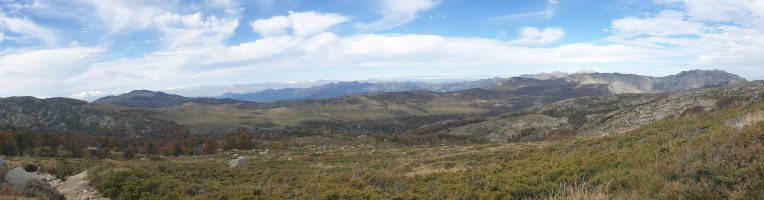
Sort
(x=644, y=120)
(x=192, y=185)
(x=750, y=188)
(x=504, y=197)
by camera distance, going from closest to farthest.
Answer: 1. (x=750, y=188)
2. (x=504, y=197)
3. (x=192, y=185)
4. (x=644, y=120)

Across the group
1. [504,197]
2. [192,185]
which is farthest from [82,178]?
[504,197]

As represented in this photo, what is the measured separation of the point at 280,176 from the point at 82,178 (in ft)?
31.0

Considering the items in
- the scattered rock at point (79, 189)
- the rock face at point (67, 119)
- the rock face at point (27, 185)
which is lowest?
the rock face at point (67, 119)

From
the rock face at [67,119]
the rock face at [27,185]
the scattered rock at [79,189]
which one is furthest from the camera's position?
the rock face at [67,119]

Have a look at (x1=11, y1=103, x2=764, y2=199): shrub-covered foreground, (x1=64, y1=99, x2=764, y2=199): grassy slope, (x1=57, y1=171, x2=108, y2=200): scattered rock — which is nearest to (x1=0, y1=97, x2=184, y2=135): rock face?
(x1=57, y1=171, x2=108, y2=200): scattered rock

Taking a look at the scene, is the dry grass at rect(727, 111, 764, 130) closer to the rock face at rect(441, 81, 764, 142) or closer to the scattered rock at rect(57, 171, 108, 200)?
the scattered rock at rect(57, 171, 108, 200)

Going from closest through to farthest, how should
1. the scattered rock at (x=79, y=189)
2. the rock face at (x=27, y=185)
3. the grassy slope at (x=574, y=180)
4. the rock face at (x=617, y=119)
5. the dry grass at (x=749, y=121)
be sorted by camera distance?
the grassy slope at (x=574, y=180) → the dry grass at (x=749, y=121) → the rock face at (x=27, y=185) → the scattered rock at (x=79, y=189) → the rock face at (x=617, y=119)

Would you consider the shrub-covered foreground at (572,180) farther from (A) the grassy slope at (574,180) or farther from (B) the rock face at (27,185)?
(B) the rock face at (27,185)

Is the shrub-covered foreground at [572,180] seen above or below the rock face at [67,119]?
above

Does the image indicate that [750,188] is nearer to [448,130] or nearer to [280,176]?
[280,176]

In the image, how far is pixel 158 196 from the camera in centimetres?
1853

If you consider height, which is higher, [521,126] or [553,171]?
[553,171]

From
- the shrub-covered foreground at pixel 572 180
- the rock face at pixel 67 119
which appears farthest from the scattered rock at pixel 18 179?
the rock face at pixel 67 119

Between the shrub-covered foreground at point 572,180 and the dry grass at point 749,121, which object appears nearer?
the shrub-covered foreground at point 572,180
